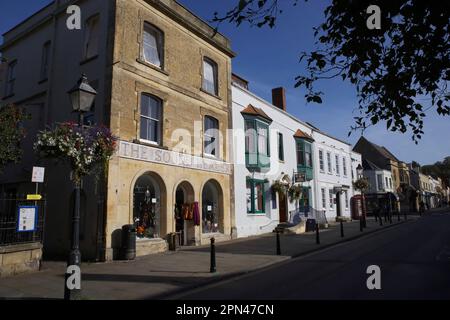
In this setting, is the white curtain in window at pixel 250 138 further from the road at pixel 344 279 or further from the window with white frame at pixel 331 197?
the window with white frame at pixel 331 197

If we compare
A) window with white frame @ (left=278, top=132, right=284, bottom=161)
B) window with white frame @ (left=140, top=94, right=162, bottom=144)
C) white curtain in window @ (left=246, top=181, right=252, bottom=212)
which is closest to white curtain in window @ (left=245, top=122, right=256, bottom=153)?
white curtain in window @ (left=246, top=181, right=252, bottom=212)

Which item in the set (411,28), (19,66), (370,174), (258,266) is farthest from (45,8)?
(370,174)

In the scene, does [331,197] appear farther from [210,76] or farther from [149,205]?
[149,205]

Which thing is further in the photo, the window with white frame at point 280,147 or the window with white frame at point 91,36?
the window with white frame at point 280,147

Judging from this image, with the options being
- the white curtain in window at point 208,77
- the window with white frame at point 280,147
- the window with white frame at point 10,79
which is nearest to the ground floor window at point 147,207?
the white curtain in window at point 208,77

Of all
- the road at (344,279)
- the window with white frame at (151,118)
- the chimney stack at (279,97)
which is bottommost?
the road at (344,279)

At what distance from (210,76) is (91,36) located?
258 inches

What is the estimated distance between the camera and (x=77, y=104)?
8.06 meters

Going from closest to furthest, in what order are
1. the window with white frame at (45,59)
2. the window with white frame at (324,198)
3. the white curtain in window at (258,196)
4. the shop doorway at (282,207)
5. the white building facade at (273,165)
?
the window with white frame at (45,59), the white building facade at (273,165), the white curtain in window at (258,196), the shop doorway at (282,207), the window with white frame at (324,198)

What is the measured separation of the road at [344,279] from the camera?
7.62 m

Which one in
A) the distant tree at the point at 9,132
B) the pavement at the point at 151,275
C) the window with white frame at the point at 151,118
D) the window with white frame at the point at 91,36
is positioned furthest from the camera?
the window with white frame at the point at 91,36

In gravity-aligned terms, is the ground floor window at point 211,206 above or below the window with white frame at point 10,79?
below

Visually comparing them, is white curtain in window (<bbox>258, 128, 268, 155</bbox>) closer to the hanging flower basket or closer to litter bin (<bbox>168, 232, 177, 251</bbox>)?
litter bin (<bbox>168, 232, 177, 251</bbox>)
